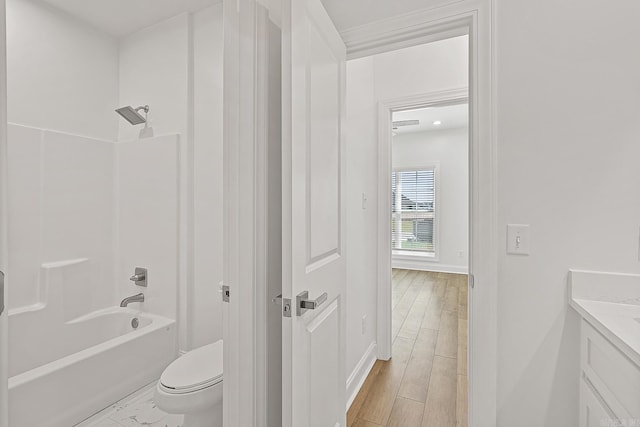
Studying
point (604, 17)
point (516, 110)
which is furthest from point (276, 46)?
point (604, 17)

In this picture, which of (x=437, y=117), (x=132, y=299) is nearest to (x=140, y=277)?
(x=132, y=299)

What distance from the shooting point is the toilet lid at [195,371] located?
142 centimetres

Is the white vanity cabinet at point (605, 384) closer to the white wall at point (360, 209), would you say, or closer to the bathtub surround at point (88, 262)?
the white wall at point (360, 209)

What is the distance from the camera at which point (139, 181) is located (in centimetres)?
249

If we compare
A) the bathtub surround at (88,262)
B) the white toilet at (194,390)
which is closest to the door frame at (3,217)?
the white toilet at (194,390)

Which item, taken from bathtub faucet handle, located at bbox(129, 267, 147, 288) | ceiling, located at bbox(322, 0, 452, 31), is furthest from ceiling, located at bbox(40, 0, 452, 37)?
bathtub faucet handle, located at bbox(129, 267, 147, 288)

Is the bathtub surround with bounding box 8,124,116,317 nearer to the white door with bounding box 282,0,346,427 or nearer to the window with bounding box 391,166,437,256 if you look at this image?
the white door with bounding box 282,0,346,427

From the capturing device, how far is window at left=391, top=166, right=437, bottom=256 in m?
5.81

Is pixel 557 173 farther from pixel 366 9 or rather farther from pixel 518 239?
pixel 366 9

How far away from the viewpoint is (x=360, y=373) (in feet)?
7.02

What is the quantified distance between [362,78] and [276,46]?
4.21 feet

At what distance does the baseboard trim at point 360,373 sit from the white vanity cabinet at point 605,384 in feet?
3.99

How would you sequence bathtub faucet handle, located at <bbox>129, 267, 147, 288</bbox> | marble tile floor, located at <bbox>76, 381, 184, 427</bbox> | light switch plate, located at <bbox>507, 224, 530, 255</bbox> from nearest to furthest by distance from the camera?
light switch plate, located at <bbox>507, 224, 530, 255</bbox>, marble tile floor, located at <bbox>76, 381, 184, 427</bbox>, bathtub faucet handle, located at <bbox>129, 267, 147, 288</bbox>

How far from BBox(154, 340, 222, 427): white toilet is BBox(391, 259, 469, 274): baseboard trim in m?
4.24
